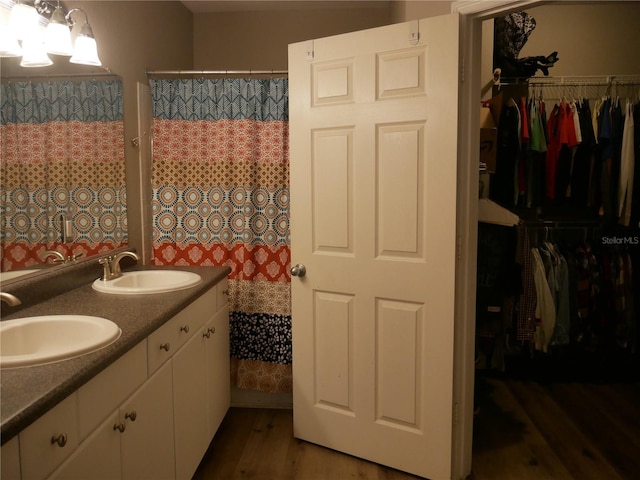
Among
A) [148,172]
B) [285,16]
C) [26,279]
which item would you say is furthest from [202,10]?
[26,279]

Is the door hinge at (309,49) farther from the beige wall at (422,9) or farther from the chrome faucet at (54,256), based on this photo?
the chrome faucet at (54,256)

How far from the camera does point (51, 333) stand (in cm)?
144

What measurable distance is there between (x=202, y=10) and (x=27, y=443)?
319 cm

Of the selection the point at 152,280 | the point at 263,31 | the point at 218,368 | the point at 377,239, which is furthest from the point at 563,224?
the point at 152,280

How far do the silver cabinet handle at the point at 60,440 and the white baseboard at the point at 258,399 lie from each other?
67.4 inches

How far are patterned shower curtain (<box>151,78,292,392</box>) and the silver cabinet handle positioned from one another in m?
1.60

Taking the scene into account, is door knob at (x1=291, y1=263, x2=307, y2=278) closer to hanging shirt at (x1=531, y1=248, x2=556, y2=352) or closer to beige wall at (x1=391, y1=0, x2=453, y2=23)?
beige wall at (x1=391, y1=0, x2=453, y2=23)

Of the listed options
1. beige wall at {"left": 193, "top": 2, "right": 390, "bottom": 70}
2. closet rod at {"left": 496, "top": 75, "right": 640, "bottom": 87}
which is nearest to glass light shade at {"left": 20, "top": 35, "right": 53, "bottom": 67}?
beige wall at {"left": 193, "top": 2, "right": 390, "bottom": 70}

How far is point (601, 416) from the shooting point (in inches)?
102

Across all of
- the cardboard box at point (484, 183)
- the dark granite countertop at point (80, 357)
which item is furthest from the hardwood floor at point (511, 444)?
the cardboard box at point (484, 183)

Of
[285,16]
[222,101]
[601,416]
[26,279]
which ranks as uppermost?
[285,16]

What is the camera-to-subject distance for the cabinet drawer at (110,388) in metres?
1.13

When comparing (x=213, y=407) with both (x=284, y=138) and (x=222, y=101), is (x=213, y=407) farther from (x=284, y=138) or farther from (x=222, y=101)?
(x=222, y=101)

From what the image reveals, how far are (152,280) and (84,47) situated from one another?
1.08 metres
